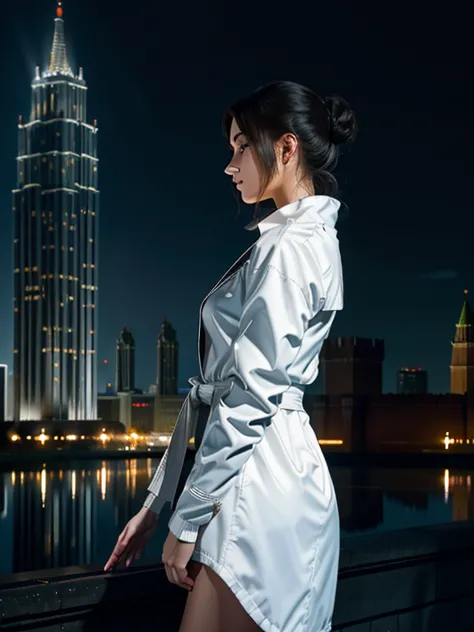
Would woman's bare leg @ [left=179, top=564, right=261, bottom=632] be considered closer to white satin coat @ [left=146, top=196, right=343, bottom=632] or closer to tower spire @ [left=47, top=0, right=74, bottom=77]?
white satin coat @ [left=146, top=196, right=343, bottom=632]

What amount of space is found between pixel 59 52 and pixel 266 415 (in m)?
98.7

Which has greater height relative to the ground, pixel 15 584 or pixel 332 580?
pixel 332 580

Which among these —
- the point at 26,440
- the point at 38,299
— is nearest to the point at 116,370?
the point at 38,299

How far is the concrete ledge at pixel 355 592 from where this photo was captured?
6.57 feet

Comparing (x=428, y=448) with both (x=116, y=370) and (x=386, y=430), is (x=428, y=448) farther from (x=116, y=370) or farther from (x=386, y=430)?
(x=116, y=370)

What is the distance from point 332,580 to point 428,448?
159 feet

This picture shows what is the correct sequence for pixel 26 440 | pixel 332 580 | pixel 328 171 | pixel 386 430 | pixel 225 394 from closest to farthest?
pixel 225 394
pixel 332 580
pixel 328 171
pixel 386 430
pixel 26 440

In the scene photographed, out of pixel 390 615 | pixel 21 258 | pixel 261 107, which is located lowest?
pixel 390 615

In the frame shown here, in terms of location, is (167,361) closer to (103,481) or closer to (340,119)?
(103,481)

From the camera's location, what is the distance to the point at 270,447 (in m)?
1.42

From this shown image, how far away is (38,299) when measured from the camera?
8081 centimetres

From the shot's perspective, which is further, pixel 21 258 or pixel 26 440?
pixel 21 258

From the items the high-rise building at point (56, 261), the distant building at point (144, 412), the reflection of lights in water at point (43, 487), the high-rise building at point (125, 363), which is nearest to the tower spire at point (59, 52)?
the high-rise building at point (56, 261)

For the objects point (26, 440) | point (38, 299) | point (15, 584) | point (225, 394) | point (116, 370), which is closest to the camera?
point (225, 394)
